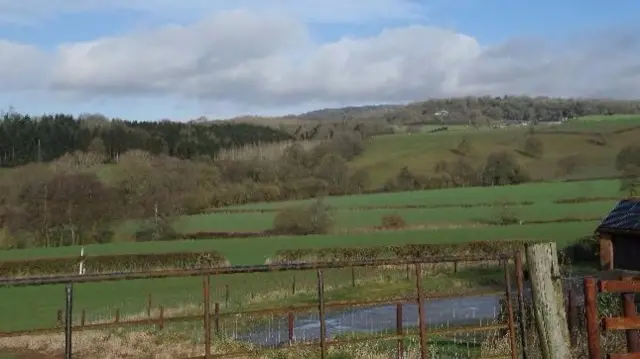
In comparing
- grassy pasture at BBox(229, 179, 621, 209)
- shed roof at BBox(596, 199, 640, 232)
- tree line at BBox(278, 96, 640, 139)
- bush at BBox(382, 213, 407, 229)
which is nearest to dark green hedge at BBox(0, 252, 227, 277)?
bush at BBox(382, 213, 407, 229)

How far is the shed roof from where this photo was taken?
37.6 meters

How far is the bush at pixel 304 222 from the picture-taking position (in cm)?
6569

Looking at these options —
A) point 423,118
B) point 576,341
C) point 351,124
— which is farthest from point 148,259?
point 423,118

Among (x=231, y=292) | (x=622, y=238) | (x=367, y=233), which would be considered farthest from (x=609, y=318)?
(x=367, y=233)

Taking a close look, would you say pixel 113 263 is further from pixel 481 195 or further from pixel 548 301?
pixel 548 301

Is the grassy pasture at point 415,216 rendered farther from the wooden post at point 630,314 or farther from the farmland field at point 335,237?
the wooden post at point 630,314

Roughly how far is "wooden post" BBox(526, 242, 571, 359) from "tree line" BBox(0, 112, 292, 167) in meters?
94.2

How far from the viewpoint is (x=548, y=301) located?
29.4 feet

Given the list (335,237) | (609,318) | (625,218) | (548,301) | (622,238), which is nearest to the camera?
(609,318)

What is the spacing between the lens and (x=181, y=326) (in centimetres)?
2775

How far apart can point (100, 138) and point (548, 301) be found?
10719cm

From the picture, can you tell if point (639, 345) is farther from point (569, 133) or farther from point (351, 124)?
point (351, 124)

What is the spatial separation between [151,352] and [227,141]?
11398 cm

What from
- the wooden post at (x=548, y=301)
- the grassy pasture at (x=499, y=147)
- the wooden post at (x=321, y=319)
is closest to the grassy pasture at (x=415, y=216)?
the grassy pasture at (x=499, y=147)
